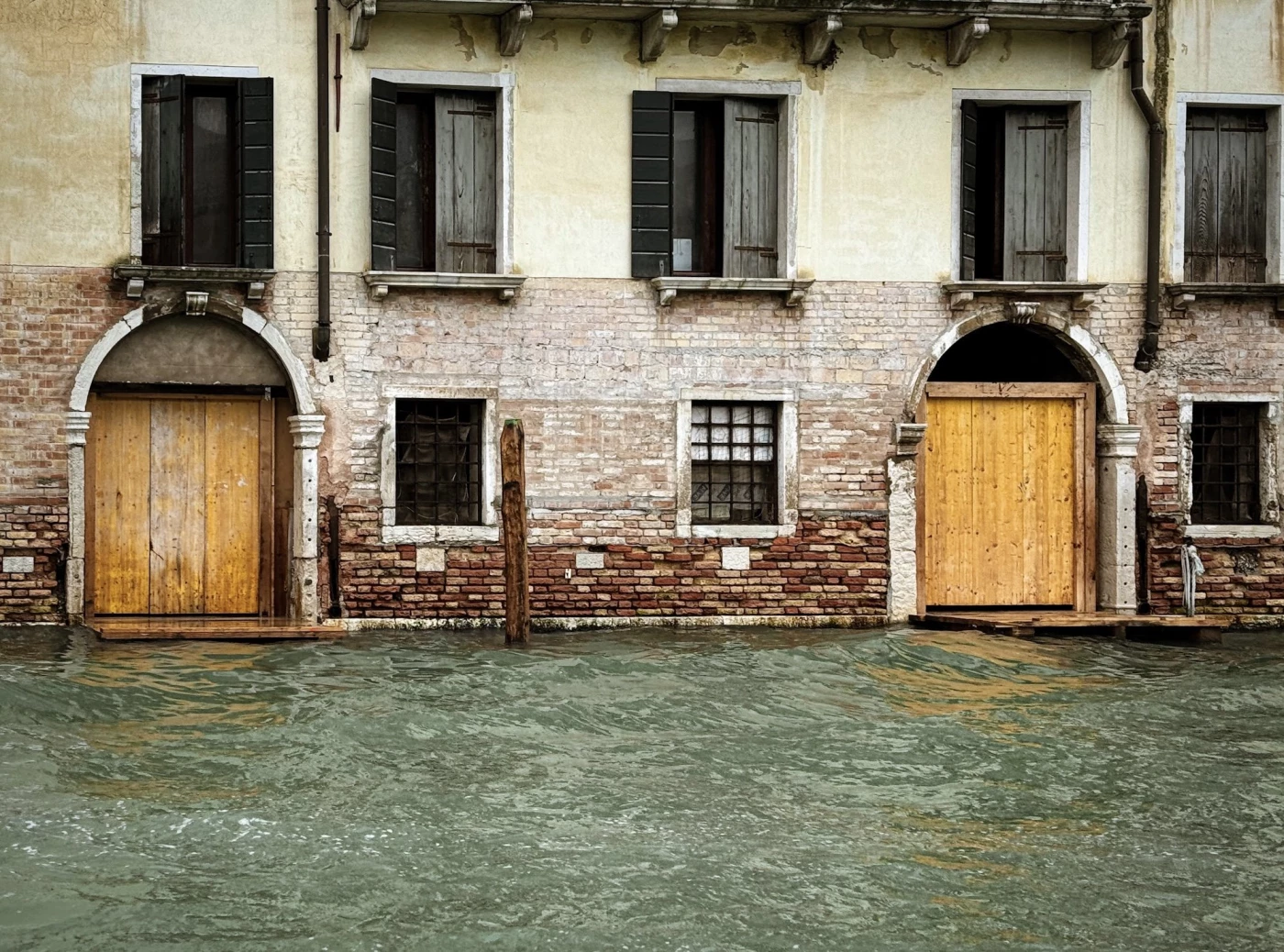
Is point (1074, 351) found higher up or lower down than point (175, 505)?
higher up

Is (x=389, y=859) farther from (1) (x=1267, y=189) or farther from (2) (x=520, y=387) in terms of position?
(1) (x=1267, y=189)

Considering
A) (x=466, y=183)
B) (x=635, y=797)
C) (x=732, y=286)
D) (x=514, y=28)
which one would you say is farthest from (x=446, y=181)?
(x=635, y=797)

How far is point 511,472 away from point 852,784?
4.49m

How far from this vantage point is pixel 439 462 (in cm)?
1399

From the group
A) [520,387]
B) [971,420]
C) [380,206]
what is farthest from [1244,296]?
[380,206]

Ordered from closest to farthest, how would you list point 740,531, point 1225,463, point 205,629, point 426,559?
point 205,629
point 426,559
point 740,531
point 1225,463

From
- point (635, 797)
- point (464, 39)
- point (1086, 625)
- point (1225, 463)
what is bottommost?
point (635, 797)

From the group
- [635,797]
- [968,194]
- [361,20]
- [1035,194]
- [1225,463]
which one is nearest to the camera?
[635,797]

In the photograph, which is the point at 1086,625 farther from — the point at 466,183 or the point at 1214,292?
the point at 466,183

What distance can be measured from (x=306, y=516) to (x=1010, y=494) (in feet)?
19.0

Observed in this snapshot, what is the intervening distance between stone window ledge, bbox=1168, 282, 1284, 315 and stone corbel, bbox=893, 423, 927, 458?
2.36 metres

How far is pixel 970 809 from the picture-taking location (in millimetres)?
8594

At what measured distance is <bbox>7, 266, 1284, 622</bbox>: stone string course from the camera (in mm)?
13289

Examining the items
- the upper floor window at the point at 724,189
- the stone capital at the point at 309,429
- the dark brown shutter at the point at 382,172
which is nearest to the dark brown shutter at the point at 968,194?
the upper floor window at the point at 724,189
